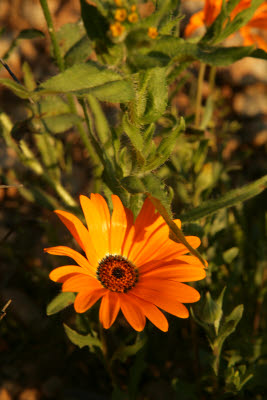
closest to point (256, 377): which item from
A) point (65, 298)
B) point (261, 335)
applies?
point (261, 335)

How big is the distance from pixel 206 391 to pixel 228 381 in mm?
482

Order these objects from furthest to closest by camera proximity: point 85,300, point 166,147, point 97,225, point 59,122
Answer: point 59,122 → point 97,225 → point 166,147 → point 85,300

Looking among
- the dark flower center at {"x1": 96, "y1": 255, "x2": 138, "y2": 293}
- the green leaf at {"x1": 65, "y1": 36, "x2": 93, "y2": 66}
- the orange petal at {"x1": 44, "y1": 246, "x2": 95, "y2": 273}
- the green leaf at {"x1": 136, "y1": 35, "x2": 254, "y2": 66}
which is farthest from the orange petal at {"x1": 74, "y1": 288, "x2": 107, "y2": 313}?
the green leaf at {"x1": 65, "y1": 36, "x2": 93, "y2": 66}

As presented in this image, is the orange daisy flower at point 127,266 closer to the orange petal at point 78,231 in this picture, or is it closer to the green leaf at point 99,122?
the orange petal at point 78,231

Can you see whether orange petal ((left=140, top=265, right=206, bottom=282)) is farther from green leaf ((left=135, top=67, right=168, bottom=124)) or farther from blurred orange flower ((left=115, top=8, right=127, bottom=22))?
blurred orange flower ((left=115, top=8, right=127, bottom=22))

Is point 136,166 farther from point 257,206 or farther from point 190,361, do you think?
point 257,206

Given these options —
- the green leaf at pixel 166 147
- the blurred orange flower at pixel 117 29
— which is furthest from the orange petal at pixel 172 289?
the blurred orange flower at pixel 117 29

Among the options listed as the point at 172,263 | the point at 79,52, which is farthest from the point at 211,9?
the point at 172,263

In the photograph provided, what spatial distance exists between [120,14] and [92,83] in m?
0.25

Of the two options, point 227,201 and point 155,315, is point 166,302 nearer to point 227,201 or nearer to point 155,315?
point 155,315

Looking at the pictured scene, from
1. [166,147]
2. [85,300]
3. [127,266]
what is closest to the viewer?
[85,300]

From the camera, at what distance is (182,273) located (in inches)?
67.2

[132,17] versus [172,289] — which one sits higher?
[132,17]

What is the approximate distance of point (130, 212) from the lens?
1867 mm
